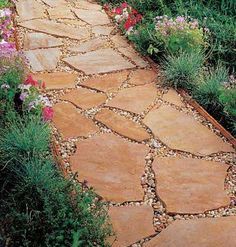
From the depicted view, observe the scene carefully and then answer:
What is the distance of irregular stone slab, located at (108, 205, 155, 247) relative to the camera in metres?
2.70

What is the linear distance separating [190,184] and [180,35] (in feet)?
6.37

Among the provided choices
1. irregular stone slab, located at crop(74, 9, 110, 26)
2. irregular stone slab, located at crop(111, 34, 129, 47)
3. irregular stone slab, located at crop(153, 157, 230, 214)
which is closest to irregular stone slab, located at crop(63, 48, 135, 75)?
irregular stone slab, located at crop(111, 34, 129, 47)

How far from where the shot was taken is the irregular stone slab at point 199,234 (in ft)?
8.77

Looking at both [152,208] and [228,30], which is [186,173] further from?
[228,30]

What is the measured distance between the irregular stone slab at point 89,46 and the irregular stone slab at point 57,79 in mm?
584

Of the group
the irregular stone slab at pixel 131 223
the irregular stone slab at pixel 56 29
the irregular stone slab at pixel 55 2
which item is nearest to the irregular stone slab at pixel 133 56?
the irregular stone slab at pixel 56 29

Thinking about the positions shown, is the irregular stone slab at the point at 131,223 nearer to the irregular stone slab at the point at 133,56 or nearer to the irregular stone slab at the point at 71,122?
the irregular stone slab at the point at 71,122

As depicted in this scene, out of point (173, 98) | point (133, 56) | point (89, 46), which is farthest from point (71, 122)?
point (89, 46)

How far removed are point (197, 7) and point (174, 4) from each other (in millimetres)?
304

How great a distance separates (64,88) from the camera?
14.0 ft

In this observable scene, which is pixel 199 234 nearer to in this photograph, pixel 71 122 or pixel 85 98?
pixel 71 122

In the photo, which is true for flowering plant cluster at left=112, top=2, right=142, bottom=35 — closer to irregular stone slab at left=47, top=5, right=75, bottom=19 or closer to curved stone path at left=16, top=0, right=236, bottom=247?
curved stone path at left=16, top=0, right=236, bottom=247

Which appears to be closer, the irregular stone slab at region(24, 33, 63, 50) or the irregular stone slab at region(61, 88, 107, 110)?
the irregular stone slab at region(61, 88, 107, 110)

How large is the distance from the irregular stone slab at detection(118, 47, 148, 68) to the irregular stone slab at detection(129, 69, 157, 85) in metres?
0.15
